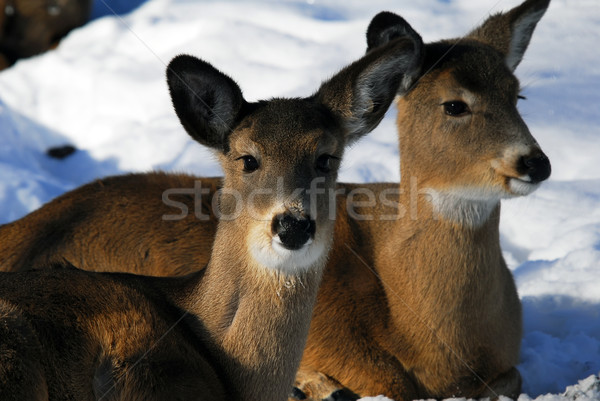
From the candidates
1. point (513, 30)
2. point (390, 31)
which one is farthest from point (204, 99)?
point (513, 30)

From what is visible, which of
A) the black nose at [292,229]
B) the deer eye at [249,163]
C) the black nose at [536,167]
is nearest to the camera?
the black nose at [292,229]

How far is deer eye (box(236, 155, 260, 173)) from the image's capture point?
16.6ft

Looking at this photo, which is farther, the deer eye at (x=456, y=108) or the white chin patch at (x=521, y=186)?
the deer eye at (x=456, y=108)

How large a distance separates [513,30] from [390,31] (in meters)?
1.01

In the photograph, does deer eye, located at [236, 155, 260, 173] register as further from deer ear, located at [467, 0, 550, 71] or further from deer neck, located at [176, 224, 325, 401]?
deer ear, located at [467, 0, 550, 71]

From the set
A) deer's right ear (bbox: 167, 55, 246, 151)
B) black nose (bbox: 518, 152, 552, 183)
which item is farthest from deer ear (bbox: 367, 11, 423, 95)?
deer's right ear (bbox: 167, 55, 246, 151)

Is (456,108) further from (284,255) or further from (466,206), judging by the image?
(284,255)

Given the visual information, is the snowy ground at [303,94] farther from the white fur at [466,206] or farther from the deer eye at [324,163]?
the deer eye at [324,163]

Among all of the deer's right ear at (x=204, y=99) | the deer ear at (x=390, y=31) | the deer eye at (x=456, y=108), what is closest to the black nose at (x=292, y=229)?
the deer's right ear at (x=204, y=99)

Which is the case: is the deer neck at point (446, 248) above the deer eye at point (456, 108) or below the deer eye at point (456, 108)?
below

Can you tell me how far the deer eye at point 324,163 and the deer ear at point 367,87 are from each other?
40 centimetres

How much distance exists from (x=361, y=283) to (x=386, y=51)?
1.88 meters

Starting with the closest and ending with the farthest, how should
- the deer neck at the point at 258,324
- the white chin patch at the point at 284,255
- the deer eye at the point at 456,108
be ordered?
the white chin patch at the point at 284,255, the deer neck at the point at 258,324, the deer eye at the point at 456,108

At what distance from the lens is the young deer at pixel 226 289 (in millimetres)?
4465
